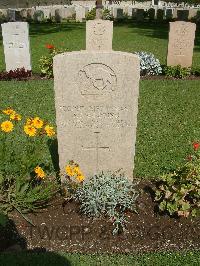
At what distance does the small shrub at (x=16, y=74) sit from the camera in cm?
1159

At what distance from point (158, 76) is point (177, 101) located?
2906 mm

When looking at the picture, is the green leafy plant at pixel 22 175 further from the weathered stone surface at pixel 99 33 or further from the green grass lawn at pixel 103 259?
the weathered stone surface at pixel 99 33

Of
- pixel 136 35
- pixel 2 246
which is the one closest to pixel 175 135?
pixel 2 246

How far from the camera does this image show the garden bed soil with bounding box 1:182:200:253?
426 centimetres

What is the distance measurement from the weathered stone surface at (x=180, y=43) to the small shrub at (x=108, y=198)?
8432 mm

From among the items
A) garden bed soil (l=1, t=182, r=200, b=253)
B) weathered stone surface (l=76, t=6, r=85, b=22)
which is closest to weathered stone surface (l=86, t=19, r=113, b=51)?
garden bed soil (l=1, t=182, r=200, b=253)

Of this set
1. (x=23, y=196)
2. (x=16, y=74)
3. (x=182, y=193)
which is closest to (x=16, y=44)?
(x=16, y=74)

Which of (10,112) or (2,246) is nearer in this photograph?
(2,246)

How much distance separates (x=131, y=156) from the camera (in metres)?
4.99

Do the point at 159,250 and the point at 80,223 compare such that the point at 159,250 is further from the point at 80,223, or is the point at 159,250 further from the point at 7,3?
the point at 7,3

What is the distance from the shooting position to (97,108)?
4652mm

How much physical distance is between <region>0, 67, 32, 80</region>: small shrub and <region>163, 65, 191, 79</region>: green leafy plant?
172 inches

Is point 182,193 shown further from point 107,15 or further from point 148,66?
point 107,15

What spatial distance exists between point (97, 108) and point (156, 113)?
4235 mm
